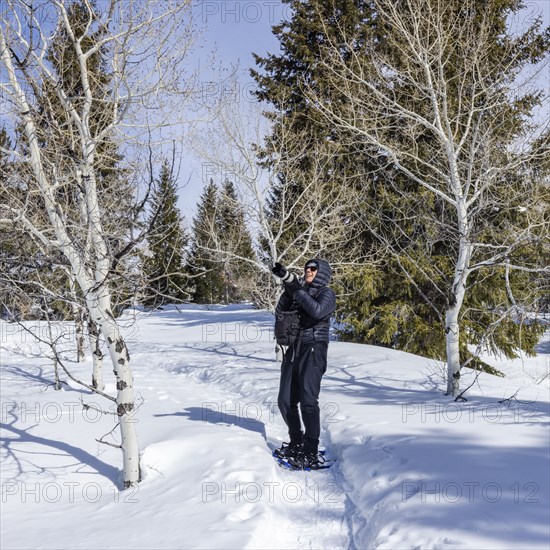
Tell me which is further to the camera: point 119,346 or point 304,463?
point 304,463

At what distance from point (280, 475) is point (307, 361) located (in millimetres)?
1156

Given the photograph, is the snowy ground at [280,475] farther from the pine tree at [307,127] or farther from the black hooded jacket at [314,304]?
the pine tree at [307,127]

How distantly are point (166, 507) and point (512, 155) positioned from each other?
27.0 feet

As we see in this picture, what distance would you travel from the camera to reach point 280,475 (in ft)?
15.3

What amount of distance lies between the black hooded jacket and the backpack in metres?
0.07

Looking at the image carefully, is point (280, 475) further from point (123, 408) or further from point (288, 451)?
point (123, 408)

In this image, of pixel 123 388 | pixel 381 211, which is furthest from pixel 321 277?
pixel 381 211

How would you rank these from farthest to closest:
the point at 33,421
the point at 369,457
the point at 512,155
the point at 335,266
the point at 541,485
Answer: the point at 335,266 → the point at 512,155 → the point at 33,421 → the point at 369,457 → the point at 541,485

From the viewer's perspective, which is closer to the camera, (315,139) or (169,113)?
(169,113)

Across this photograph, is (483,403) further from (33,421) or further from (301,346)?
(33,421)

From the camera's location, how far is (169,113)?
5488mm

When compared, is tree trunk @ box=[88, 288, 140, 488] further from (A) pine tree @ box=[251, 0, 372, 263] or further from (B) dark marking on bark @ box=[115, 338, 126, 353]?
(A) pine tree @ box=[251, 0, 372, 263]

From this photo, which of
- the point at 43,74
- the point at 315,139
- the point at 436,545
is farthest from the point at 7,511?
the point at 315,139

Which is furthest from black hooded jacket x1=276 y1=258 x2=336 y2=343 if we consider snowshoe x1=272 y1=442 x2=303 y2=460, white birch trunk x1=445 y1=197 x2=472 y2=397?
white birch trunk x1=445 y1=197 x2=472 y2=397
